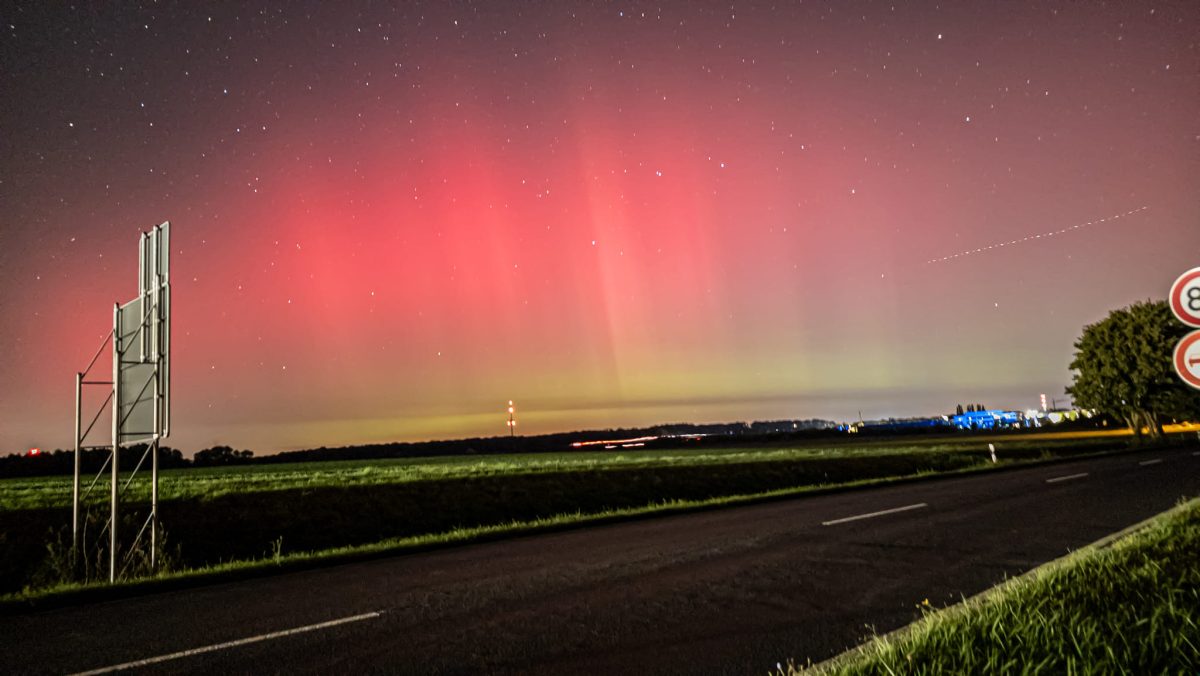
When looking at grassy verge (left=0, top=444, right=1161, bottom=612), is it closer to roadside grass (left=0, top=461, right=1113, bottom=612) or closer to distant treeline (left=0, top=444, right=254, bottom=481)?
roadside grass (left=0, top=461, right=1113, bottom=612)

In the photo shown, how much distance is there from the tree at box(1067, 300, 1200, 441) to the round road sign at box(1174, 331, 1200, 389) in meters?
44.3

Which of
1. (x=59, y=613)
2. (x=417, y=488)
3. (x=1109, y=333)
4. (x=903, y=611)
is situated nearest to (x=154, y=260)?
(x=59, y=613)

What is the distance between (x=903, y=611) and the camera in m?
6.01

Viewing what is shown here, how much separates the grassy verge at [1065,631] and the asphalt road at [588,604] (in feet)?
2.35

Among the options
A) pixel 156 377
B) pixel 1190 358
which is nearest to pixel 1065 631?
pixel 1190 358

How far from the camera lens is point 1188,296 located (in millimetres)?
6281

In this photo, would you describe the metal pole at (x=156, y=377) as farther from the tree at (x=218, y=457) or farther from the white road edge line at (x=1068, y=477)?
the tree at (x=218, y=457)

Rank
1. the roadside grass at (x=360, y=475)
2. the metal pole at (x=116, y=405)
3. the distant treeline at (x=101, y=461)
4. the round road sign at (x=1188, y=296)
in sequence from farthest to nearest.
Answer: the distant treeline at (x=101, y=461), the roadside grass at (x=360, y=475), the metal pole at (x=116, y=405), the round road sign at (x=1188, y=296)

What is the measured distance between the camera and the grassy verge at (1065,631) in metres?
3.88

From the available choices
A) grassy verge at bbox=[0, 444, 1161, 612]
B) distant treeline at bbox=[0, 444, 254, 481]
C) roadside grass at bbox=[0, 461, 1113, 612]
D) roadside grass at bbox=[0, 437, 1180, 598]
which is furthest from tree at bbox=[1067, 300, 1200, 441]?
distant treeline at bbox=[0, 444, 254, 481]

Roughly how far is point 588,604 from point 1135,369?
164 ft

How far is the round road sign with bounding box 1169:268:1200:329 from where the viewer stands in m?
6.19

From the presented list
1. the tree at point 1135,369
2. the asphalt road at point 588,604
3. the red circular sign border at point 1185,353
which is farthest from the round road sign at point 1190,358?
the tree at point 1135,369

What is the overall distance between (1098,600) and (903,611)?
1451 millimetres
